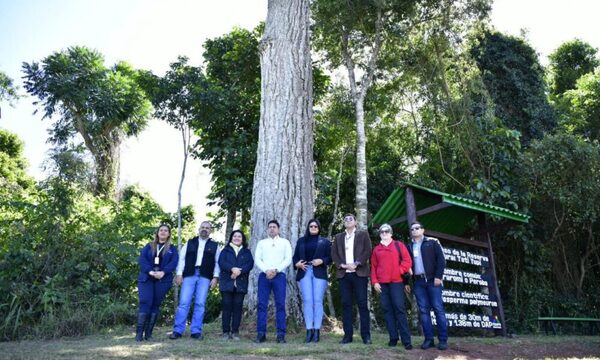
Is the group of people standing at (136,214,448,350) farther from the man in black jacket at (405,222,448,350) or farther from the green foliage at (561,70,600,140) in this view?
the green foliage at (561,70,600,140)

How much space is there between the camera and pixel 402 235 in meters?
12.4

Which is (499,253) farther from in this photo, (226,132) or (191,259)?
(191,259)

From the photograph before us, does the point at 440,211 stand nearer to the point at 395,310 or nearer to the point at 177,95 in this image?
the point at 395,310

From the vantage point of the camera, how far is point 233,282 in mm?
5863

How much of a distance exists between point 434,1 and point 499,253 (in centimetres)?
611

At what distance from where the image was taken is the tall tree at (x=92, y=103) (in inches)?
482

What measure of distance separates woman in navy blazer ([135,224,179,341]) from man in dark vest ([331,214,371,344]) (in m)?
2.04

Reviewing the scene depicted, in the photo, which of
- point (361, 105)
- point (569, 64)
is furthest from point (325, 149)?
point (569, 64)

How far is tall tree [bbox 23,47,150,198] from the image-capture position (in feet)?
40.1

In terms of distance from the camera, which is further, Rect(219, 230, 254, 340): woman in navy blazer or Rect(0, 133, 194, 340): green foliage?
Rect(0, 133, 194, 340): green foliage

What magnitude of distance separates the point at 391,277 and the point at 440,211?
2818 millimetres

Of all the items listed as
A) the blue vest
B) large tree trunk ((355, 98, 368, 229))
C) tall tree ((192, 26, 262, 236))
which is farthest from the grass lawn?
tall tree ((192, 26, 262, 236))

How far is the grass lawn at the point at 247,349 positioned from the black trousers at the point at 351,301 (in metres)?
0.17

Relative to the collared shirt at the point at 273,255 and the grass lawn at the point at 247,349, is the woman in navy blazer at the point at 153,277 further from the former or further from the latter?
the collared shirt at the point at 273,255
